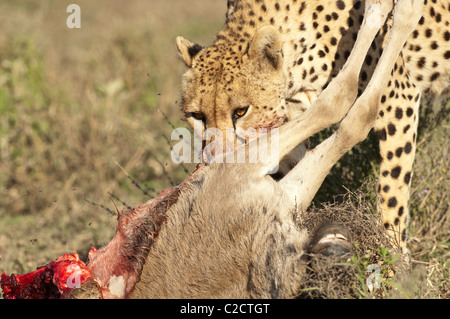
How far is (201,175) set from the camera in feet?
8.49

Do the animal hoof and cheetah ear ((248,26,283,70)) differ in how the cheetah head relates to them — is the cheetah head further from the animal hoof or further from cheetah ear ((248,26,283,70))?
the animal hoof

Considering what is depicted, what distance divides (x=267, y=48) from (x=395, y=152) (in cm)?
78

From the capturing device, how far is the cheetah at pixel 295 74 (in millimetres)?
3023

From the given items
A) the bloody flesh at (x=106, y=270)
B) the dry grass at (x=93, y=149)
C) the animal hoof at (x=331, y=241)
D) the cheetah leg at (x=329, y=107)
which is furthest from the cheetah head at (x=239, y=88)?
the animal hoof at (x=331, y=241)

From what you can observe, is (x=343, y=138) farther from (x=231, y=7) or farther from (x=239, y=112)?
(x=231, y=7)

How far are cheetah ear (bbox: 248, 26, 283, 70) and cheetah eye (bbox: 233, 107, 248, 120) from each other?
0.80 feet

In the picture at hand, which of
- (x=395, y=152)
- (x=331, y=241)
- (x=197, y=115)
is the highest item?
(x=197, y=115)

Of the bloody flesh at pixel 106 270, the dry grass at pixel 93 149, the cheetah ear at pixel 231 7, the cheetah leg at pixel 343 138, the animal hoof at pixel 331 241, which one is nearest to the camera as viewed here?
the animal hoof at pixel 331 241

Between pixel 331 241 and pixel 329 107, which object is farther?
pixel 329 107

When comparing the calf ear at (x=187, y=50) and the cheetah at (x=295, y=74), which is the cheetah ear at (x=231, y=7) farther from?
the calf ear at (x=187, y=50)

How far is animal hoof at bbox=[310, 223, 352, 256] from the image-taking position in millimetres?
2141

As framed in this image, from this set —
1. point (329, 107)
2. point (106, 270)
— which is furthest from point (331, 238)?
point (106, 270)

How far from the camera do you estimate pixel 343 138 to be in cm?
260
